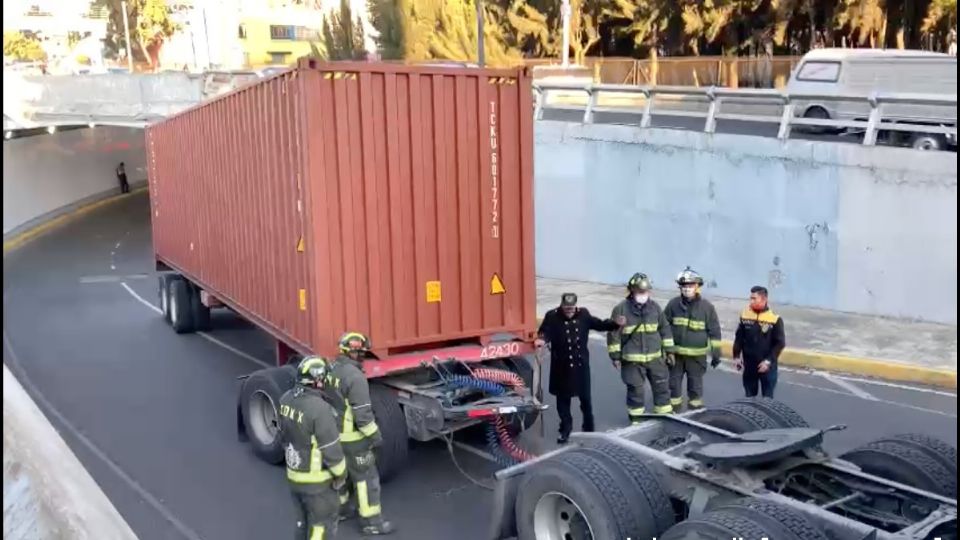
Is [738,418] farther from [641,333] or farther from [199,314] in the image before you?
[199,314]

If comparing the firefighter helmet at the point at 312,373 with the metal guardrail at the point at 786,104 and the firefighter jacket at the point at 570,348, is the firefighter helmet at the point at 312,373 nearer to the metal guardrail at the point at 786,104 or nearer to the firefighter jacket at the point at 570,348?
the firefighter jacket at the point at 570,348

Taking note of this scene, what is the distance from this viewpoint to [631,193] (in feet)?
51.7

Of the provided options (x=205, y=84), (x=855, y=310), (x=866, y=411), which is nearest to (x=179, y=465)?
(x=866, y=411)

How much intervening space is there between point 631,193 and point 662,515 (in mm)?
11340

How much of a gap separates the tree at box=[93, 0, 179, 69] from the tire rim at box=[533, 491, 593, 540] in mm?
61179

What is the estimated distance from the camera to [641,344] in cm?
777

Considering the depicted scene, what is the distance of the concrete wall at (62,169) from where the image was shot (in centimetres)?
2842

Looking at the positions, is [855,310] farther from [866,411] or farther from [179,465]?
[179,465]

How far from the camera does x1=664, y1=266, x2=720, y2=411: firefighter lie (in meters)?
7.93

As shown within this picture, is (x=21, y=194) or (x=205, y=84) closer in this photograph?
(x=205, y=84)

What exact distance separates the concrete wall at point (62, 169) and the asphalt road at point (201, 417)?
13.8 meters

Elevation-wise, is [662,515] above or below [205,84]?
below

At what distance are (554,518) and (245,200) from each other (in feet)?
18.4

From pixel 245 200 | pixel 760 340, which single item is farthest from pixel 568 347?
pixel 245 200
